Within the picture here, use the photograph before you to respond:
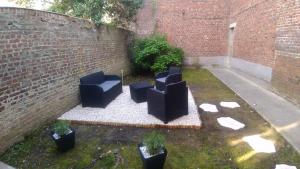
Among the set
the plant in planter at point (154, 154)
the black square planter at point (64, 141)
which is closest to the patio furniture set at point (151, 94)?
the plant in planter at point (154, 154)

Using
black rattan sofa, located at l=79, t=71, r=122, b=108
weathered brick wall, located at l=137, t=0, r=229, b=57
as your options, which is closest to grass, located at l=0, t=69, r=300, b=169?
black rattan sofa, located at l=79, t=71, r=122, b=108

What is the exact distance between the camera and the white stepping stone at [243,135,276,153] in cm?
368

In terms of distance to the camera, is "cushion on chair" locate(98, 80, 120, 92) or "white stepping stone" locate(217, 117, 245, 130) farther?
"cushion on chair" locate(98, 80, 120, 92)

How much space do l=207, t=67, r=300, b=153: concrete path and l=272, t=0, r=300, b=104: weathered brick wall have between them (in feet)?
1.13

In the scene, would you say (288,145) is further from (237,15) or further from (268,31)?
(237,15)

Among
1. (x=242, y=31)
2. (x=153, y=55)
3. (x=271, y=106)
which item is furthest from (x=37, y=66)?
(x=242, y=31)

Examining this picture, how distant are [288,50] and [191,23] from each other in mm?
6601

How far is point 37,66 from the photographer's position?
178 inches

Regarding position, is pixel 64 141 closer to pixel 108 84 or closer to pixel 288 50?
pixel 108 84

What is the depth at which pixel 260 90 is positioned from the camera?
7.19m

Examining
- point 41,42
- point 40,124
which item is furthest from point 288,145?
point 41,42

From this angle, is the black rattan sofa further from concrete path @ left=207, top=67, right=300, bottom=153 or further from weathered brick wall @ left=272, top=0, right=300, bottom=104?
weathered brick wall @ left=272, top=0, right=300, bottom=104

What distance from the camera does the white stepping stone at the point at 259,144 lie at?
3.68 m

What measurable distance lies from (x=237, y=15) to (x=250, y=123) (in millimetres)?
7338
